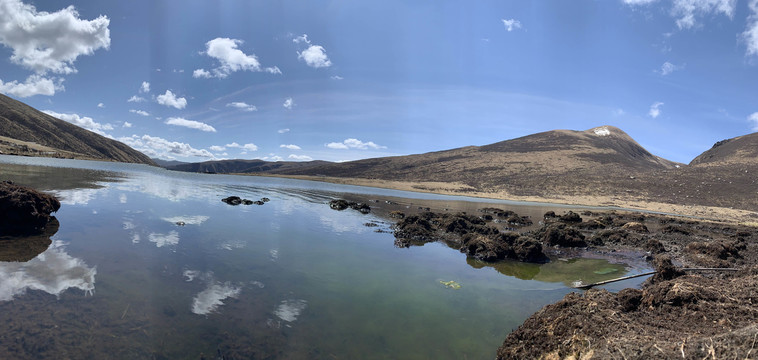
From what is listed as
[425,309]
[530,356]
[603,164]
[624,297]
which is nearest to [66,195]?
[425,309]

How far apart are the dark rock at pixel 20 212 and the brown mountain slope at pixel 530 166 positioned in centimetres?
8391

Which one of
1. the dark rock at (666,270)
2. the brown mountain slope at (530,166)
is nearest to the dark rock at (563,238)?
the dark rock at (666,270)

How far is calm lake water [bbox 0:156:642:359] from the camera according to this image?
6.39 m

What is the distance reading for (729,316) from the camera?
18.1 feet

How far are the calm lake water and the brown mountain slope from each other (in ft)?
243

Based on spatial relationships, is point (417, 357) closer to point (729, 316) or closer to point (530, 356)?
point (530, 356)

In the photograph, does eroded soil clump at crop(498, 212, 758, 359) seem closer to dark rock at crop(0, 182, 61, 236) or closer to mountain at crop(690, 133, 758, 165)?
dark rock at crop(0, 182, 61, 236)

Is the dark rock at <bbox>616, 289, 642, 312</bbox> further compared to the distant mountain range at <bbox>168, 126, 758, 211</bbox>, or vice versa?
the distant mountain range at <bbox>168, 126, 758, 211</bbox>

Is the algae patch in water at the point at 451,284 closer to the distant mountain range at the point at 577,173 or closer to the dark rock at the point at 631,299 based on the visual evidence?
the dark rock at the point at 631,299

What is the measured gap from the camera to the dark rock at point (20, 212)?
509 inches

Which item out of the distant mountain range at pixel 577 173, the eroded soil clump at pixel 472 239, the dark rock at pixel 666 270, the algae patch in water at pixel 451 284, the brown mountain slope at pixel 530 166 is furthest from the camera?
the brown mountain slope at pixel 530 166

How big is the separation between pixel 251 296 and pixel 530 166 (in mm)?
119447

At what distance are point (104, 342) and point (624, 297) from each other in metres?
11.3

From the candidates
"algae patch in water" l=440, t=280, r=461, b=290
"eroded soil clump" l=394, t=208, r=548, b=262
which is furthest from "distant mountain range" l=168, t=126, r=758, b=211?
"algae patch in water" l=440, t=280, r=461, b=290
